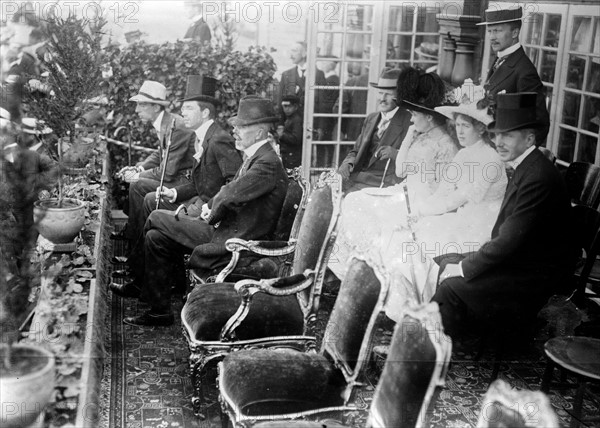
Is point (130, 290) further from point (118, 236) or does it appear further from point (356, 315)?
point (356, 315)

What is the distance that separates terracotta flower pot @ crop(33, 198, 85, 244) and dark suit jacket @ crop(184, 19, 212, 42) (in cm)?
350

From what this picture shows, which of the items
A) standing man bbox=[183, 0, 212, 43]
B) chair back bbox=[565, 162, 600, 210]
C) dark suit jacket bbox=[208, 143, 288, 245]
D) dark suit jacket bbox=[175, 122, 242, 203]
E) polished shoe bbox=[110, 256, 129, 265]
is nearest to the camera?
dark suit jacket bbox=[208, 143, 288, 245]

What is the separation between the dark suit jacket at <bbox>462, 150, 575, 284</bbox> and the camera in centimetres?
481

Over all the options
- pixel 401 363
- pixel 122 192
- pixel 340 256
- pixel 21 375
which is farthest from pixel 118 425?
pixel 122 192

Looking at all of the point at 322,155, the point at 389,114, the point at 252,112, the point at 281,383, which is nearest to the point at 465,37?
the point at 389,114

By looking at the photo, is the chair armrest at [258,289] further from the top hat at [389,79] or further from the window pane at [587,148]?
the top hat at [389,79]

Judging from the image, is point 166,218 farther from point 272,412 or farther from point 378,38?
point 378,38

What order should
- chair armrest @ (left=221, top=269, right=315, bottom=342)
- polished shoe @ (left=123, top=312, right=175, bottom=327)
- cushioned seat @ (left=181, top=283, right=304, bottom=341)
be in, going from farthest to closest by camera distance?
1. polished shoe @ (left=123, top=312, right=175, bottom=327)
2. cushioned seat @ (left=181, top=283, right=304, bottom=341)
3. chair armrest @ (left=221, top=269, right=315, bottom=342)

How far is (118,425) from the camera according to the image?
4.29 m

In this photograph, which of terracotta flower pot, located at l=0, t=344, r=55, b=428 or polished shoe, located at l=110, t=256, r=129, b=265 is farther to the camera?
polished shoe, located at l=110, t=256, r=129, b=265

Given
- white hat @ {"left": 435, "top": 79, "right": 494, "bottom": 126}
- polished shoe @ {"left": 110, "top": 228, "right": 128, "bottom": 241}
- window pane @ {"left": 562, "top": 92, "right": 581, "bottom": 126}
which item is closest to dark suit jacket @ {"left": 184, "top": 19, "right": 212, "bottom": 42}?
polished shoe @ {"left": 110, "top": 228, "right": 128, "bottom": 241}

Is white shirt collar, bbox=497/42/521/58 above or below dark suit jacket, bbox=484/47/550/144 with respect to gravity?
above

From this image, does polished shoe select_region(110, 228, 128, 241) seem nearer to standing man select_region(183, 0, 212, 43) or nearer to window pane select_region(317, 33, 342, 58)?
standing man select_region(183, 0, 212, 43)

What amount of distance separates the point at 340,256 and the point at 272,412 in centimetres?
250
